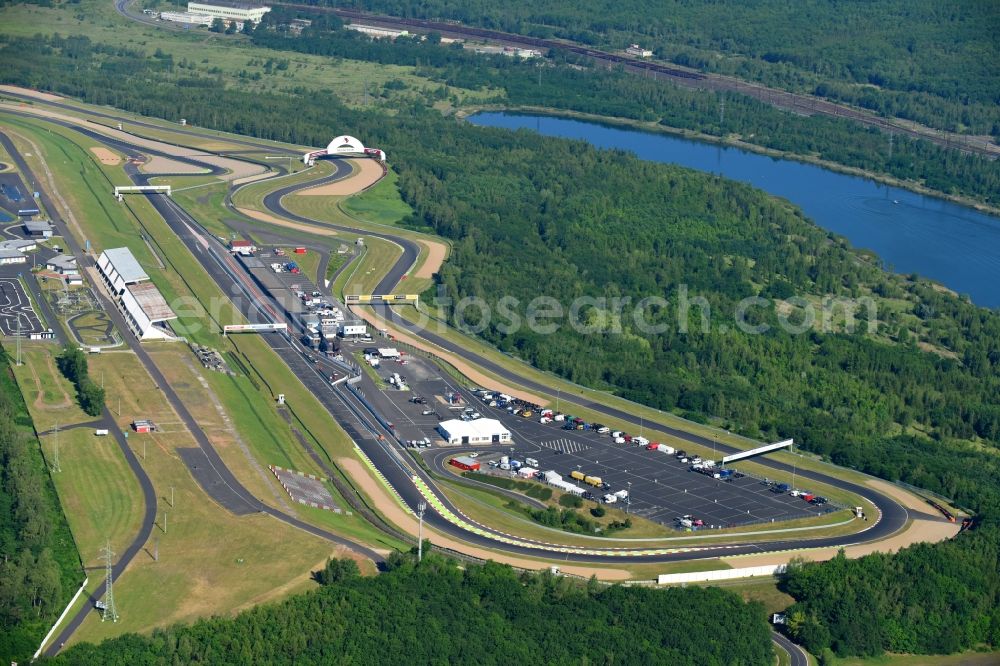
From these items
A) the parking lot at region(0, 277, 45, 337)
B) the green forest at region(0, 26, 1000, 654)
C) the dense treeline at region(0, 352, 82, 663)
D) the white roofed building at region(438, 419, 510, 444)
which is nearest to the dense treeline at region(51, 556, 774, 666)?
the dense treeline at region(0, 352, 82, 663)

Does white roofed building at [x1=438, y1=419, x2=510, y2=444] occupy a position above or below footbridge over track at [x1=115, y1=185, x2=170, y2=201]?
below

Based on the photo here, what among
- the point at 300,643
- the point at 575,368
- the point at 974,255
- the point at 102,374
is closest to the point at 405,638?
the point at 300,643

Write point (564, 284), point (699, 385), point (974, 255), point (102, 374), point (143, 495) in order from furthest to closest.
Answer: point (974, 255), point (564, 284), point (699, 385), point (102, 374), point (143, 495)

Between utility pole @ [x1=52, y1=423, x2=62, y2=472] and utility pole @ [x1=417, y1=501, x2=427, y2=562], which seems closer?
utility pole @ [x1=417, y1=501, x2=427, y2=562]

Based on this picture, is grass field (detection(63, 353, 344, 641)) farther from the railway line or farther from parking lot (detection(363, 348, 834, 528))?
parking lot (detection(363, 348, 834, 528))

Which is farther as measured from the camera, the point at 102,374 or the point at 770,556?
the point at 102,374

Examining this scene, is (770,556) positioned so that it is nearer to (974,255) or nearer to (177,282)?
(177,282)
